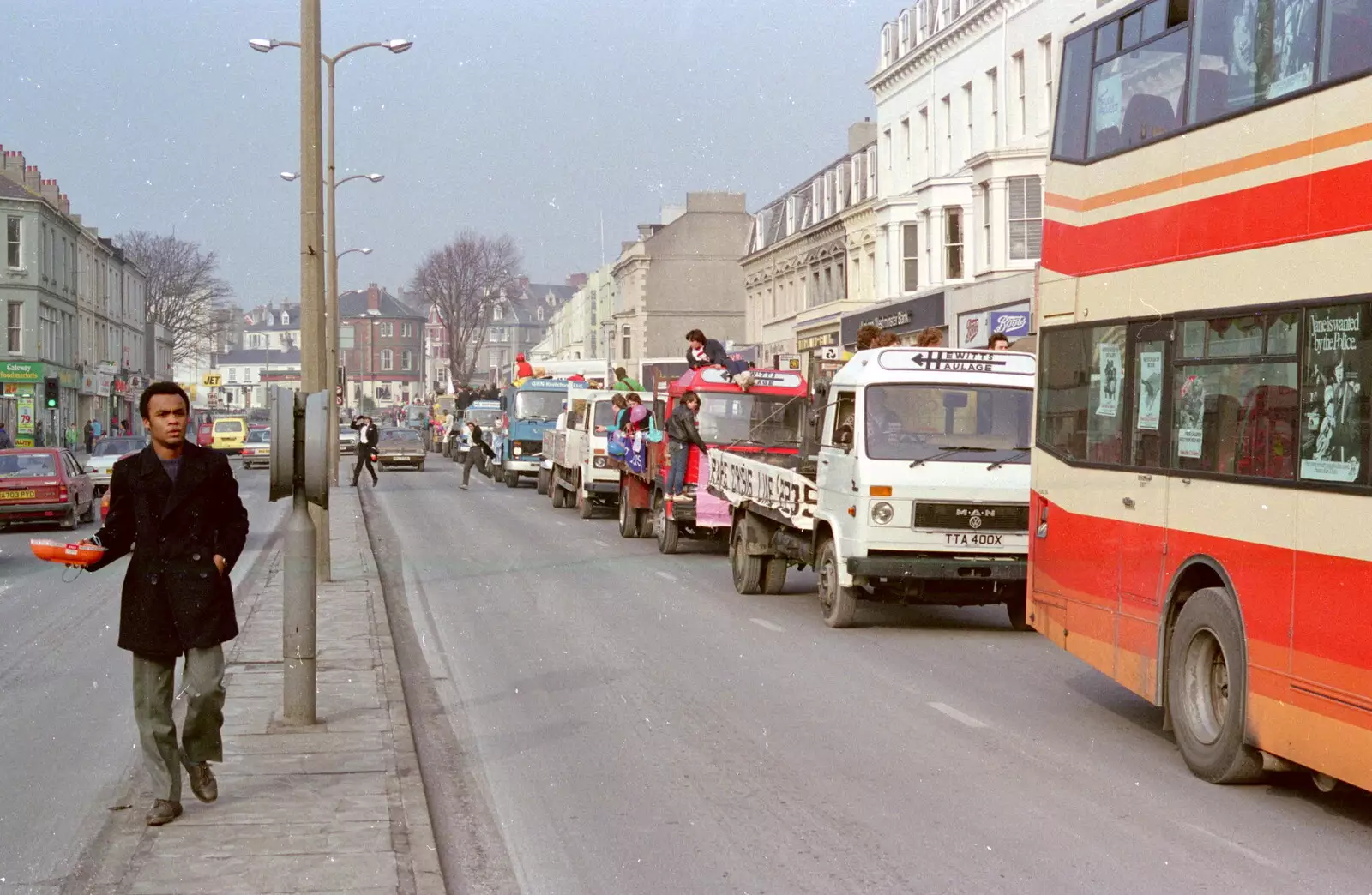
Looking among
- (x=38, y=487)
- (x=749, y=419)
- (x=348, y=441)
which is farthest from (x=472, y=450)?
(x=348, y=441)

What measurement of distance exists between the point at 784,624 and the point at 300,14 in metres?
6.65

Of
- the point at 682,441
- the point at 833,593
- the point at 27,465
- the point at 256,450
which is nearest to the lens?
the point at 833,593

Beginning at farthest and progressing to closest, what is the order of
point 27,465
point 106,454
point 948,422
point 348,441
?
1. point 348,441
2. point 106,454
3. point 27,465
4. point 948,422

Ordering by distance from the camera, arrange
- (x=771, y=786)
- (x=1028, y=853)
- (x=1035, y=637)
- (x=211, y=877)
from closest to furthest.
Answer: (x=211, y=877) < (x=1028, y=853) < (x=771, y=786) < (x=1035, y=637)

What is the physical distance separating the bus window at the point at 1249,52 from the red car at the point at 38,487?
23.0 meters

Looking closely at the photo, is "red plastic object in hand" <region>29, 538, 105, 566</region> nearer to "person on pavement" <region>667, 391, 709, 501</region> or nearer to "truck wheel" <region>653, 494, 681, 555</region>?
"person on pavement" <region>667, 391, 709, 501</region>

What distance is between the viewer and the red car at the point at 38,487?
27.6 m

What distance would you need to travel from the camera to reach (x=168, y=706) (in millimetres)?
7211

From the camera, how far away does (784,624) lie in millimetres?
15180

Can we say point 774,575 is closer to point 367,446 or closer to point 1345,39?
point 1345,39

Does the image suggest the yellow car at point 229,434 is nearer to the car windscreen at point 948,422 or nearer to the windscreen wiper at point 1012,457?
the car windscreen at point 948,422

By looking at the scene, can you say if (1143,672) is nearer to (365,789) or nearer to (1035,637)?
(365,789)

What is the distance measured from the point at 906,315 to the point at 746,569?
1180 inches

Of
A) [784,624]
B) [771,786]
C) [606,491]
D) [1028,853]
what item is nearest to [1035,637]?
[784,624]
